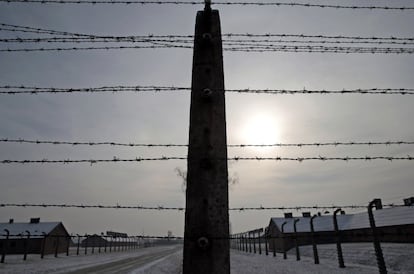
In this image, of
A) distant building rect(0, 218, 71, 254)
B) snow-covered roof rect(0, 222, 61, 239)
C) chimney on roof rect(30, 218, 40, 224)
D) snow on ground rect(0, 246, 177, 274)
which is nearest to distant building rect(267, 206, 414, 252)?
snow on ground rect(0, 246, 177, 274)

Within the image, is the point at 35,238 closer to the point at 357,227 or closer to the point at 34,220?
Answer: the point at 34,220

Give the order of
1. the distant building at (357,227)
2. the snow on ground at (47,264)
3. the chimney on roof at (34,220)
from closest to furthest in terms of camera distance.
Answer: the snow on ground at (47,264) → the distant building at (357,227) → the chimney on roof at (34,220)

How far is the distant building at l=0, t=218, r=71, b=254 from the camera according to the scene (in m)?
49.4

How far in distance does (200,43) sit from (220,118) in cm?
106

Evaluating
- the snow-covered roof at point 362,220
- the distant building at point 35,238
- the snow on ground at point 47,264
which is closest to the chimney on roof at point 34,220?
the distant building at point 35,238

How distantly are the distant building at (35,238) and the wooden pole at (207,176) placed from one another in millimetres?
52204

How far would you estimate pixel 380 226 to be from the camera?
109ft

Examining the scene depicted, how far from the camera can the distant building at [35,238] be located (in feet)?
162

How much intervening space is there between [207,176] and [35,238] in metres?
57.8

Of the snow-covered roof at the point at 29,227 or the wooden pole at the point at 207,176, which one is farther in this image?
the snow-covered roof at the point at 29,227

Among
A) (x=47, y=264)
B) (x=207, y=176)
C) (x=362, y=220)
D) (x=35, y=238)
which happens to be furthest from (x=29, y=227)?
(x=207, y=176)

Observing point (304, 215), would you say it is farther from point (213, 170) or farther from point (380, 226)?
point (213, 170)

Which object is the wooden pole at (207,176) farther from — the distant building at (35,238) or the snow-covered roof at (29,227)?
the snow-covered roof at (29,227)

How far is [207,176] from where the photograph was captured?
2885 millimetres
